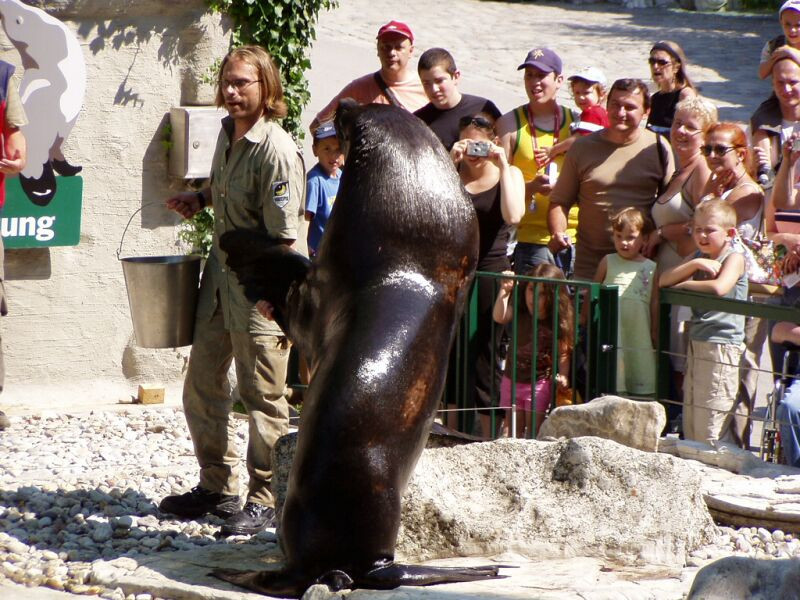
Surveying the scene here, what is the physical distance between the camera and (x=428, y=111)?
798 cm

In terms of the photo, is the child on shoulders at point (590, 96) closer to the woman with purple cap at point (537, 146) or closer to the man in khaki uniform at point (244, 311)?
the woman with purple cap at point (537, 146)

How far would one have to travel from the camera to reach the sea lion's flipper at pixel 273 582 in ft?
15.0

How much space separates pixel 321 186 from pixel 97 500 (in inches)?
99.4

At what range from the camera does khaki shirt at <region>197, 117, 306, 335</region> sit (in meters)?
5.68

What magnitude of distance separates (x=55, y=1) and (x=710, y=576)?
588cm

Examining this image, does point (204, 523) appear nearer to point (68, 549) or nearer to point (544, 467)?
point (68, 549)

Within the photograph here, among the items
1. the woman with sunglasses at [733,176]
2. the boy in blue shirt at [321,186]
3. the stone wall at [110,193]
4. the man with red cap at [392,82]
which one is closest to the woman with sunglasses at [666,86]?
the woman with sunglasses at [733,176]

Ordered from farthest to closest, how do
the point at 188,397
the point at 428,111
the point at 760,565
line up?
the point at 428,111 → the point at 188,397 → the point at 760,565

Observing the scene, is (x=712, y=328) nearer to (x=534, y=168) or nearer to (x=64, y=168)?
(x=534, y=168)

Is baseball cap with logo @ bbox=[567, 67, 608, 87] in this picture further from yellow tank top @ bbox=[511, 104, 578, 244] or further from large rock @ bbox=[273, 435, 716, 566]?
large rock @ bbox=[273, 435, 716, 566]

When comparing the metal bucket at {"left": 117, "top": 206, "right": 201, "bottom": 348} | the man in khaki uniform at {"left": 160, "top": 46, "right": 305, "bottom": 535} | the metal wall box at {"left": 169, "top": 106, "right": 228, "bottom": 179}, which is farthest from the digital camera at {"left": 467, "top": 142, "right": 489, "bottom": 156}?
the metal wall box at {"left": 169, "top": 106, "right": 228, "bottom": 179}

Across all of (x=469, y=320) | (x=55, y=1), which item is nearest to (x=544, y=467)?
(x=469, y=320)

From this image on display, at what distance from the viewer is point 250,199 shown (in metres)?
5.83

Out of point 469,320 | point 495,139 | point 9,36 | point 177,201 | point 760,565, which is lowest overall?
point 760,565
